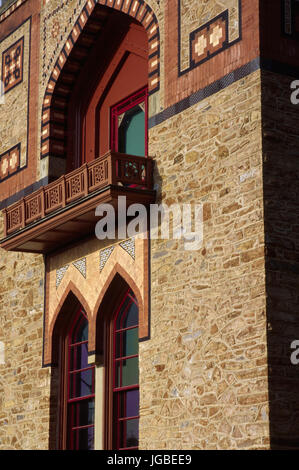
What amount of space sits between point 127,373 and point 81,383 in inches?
55.9

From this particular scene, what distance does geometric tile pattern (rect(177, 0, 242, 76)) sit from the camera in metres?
14.0

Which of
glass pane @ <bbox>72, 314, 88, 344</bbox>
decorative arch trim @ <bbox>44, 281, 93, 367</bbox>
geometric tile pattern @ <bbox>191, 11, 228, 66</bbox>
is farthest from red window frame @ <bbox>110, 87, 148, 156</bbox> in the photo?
glass pane @ <bbox>72, 314, 88, 344</bbox>

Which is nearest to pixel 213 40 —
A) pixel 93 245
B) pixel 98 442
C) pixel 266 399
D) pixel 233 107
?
pixel 233 107

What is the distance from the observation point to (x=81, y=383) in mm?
16500

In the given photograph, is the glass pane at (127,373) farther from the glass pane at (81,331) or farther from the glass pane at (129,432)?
the glass pane at (81,331)

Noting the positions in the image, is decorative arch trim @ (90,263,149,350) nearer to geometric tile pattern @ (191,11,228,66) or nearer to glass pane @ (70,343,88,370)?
glass pane @ (70,343,88,370)

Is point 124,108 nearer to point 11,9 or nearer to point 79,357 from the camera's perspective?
point 79,357

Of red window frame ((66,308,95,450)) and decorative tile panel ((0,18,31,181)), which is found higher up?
decorative tile panel ((0,18,31,181))

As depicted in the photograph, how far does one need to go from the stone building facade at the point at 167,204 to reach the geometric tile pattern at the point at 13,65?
0.10 m

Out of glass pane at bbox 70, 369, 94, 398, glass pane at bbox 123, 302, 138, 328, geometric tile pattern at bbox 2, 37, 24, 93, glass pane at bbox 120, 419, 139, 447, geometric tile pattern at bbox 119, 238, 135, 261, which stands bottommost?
glass pane at bbox 120, 419, 139, 447

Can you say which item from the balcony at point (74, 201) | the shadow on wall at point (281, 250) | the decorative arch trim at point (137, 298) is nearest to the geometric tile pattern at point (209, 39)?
the shadow on wall at point (281, 250)

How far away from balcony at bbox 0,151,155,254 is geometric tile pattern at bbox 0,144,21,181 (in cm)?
183

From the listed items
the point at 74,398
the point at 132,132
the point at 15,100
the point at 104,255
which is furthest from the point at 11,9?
the point at 74,398

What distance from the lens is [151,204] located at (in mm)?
14773
